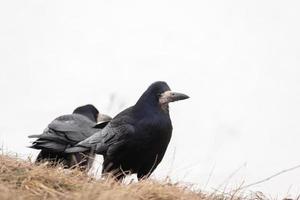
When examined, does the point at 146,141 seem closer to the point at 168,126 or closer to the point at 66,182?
the point at 168,126

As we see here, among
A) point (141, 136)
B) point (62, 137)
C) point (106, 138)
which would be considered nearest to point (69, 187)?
point (141, 136)

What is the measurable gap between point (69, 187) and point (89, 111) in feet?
17.3

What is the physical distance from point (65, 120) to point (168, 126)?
7.00 feet

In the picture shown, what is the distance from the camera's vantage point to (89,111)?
374 inches

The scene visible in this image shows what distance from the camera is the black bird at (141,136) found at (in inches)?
266

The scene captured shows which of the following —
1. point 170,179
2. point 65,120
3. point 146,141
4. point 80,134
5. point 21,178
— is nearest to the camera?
point 21,178

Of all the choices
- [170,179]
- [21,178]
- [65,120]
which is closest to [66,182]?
[21,178]

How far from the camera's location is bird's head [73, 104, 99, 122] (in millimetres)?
9398

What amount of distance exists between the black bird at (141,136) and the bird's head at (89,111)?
6.98 ft

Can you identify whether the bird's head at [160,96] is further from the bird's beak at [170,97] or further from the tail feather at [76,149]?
the tail feather at [76,149]

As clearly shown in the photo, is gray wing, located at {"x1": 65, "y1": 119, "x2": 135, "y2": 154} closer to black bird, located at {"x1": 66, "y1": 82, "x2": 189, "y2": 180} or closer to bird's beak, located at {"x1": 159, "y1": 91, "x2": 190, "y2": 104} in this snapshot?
black bird, located at {"x1": 66, "y1": 82, "x2": 189, "y2": 180}

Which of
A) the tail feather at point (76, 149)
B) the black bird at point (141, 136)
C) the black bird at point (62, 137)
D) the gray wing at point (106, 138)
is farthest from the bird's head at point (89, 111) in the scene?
the black bird at point (141, 136)

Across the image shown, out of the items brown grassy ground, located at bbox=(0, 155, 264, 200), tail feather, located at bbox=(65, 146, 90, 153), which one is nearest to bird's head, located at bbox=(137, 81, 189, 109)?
tail feather, located at bbox=(65, 146, 90, 153)

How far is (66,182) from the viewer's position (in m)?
4.34
